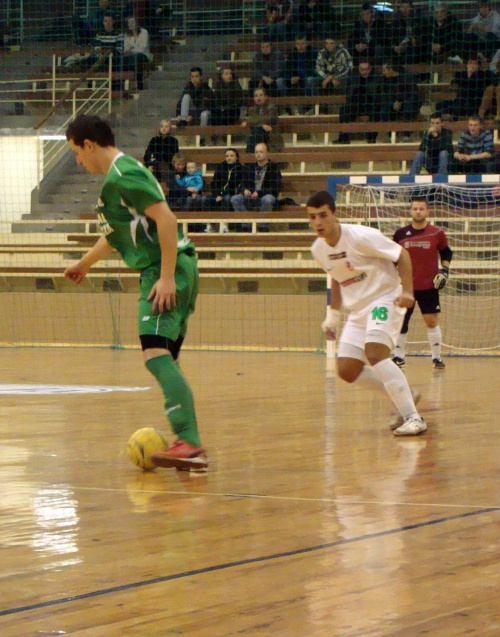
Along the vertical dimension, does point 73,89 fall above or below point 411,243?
above

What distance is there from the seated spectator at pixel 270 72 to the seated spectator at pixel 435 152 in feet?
12.4

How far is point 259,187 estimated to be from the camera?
17.5m

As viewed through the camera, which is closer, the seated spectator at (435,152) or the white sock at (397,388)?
the white sock at (397,388)

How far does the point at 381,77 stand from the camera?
18.4 m

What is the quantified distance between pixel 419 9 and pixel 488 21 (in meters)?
1.30

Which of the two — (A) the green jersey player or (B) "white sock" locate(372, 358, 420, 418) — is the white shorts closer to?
(B) "white sock" locate(372, 358, 420, 418)

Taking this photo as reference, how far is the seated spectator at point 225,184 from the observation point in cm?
→ 1766

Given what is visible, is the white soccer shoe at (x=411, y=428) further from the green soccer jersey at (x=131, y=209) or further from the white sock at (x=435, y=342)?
the white sock at (x=435, y=342)

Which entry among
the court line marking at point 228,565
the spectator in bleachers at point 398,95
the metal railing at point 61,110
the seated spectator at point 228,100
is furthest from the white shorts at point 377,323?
the metal railing at point 61,110

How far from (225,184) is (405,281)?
37.5ft

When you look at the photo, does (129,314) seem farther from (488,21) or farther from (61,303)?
(488,21)

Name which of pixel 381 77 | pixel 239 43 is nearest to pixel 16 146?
pixel 239 43

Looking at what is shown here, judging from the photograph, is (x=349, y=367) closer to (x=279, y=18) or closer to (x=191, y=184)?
(x=191, y=184)

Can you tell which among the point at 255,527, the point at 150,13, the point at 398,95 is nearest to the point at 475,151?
the point at 398,95
